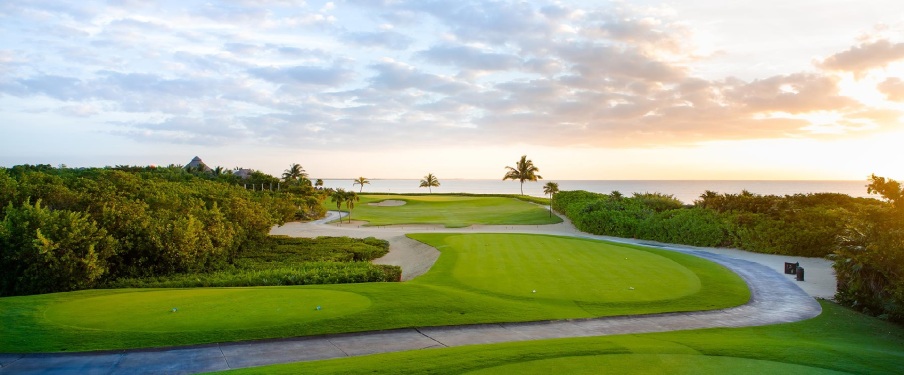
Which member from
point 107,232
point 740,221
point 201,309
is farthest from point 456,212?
point 201,309

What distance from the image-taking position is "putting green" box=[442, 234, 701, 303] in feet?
50.2

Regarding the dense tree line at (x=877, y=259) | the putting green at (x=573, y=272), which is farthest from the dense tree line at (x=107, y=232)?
the dense tree line at (x=877, y=259)

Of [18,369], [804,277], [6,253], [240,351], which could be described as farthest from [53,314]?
[804,277]

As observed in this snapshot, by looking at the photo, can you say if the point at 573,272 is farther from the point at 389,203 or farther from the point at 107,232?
the point at 389,203

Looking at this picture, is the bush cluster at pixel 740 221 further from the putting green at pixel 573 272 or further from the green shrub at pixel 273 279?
the green shrub at pixel 273 279

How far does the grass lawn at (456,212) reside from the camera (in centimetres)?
4922

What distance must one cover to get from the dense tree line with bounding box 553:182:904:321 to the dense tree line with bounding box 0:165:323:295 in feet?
73.9

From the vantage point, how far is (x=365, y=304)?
12797 millimetres

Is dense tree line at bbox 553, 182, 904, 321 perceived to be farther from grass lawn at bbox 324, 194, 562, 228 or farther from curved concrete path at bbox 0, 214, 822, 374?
grass lawn at bbox 324, 194, 562, 228

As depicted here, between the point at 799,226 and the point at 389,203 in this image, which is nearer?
the point at 799,226

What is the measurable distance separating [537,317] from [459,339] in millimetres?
2527

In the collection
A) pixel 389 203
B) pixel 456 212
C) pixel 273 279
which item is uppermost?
pixel 389 203

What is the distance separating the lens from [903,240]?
42.3 ft

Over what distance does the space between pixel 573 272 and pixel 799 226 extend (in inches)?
595
